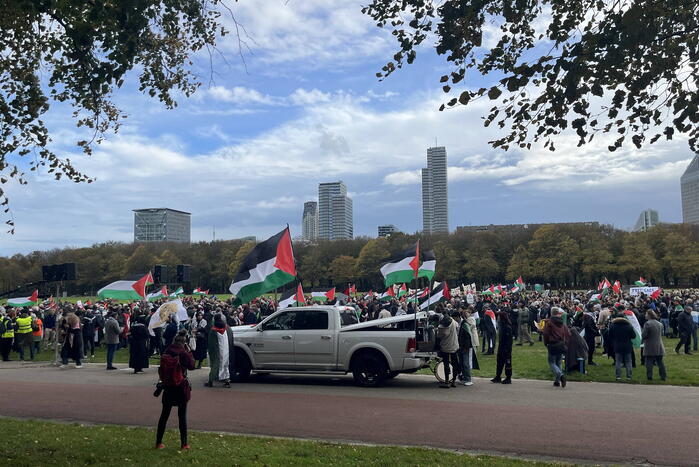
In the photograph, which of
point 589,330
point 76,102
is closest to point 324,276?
point 589,330

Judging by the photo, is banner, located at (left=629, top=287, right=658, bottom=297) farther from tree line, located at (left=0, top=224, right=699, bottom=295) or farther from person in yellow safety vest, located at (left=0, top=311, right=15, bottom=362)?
tree line, located at (left=0, top=224, right=699, bottom=295)

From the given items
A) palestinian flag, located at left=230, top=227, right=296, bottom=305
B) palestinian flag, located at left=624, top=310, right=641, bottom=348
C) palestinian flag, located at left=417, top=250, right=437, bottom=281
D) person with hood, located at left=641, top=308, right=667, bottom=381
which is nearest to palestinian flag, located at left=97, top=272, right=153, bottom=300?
palestinian flag, located at left=230, top=227, right=296, bottom=305

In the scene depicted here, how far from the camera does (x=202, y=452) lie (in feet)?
25.4

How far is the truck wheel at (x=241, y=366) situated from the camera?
583 inches

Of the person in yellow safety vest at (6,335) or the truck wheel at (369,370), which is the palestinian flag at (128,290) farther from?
the truck wheel at (369,370)

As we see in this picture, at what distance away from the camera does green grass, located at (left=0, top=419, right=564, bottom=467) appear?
726cm

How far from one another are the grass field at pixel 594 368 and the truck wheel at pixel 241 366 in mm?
5037

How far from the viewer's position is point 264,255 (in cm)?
1617

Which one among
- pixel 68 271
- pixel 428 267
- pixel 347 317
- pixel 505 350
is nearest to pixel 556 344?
pixel 505 350

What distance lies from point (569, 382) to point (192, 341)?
1001 cm

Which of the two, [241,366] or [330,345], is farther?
[241,366]

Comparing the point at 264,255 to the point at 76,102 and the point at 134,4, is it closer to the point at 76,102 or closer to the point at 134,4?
the point at 76,102

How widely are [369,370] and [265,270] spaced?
13.9 ft

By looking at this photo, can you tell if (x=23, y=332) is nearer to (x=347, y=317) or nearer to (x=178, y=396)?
(x=347, y=317)
